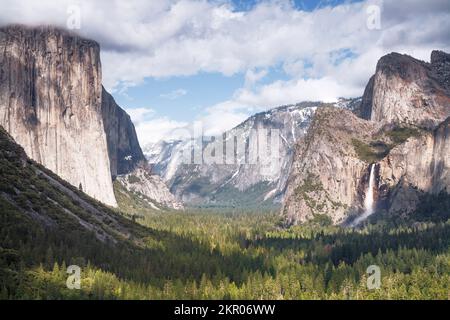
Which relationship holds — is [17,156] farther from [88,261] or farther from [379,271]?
[379,271]

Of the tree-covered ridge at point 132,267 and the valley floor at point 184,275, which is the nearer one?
the valley floor at point 184,275

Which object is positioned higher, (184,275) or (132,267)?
(132,267)

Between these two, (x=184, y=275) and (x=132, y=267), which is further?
(x=184, y=275)

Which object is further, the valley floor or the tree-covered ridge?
the tree-covered ridge
